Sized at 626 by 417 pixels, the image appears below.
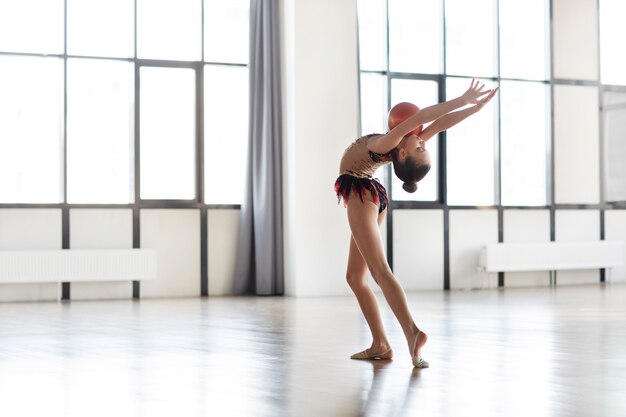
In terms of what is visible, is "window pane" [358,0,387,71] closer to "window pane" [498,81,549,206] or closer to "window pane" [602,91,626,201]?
"window pane" [498,81,549,206]

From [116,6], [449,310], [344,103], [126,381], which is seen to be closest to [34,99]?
[116,6]

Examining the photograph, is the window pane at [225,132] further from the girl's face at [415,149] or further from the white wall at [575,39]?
the girl's face at [415,149]

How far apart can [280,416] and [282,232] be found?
22.9ft

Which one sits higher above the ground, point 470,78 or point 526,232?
point 470,78

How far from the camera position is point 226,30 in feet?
32.6

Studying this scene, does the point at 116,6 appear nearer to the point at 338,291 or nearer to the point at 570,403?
the point at 338,291

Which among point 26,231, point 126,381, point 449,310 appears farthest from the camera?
point 26,231

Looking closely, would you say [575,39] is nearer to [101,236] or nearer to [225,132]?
[225,132]

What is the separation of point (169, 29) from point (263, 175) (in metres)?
1.81

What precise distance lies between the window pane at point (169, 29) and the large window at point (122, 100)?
0.03 feet

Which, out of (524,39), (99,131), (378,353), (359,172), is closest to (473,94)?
(359,172)

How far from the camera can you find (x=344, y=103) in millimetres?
9688

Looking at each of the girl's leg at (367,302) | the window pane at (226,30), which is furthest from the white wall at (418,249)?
the girl's leg at (367,302)

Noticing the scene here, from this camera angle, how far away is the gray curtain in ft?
31.3
